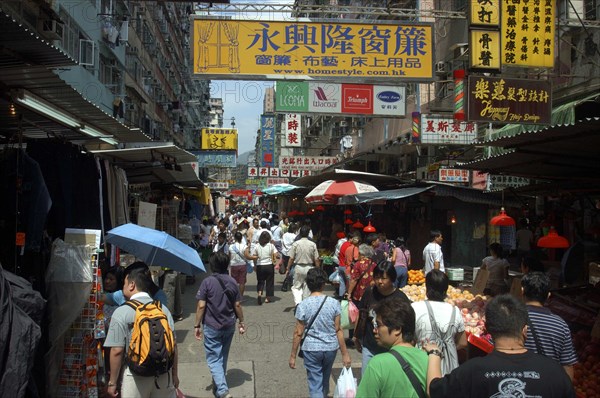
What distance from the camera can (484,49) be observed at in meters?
9.49

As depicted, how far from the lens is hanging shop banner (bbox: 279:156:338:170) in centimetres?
2680

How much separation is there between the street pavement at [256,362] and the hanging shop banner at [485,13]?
6.36m

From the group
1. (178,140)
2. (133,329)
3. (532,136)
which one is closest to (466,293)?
(532,136)

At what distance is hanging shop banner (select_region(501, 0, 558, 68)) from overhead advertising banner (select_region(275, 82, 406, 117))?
262 centimetres

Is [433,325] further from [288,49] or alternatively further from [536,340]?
[288,49]

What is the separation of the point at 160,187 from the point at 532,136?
9.66 metres

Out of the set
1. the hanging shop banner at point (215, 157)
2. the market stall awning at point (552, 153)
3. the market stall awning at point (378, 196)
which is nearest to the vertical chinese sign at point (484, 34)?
the market stall awning at point (552, 153)

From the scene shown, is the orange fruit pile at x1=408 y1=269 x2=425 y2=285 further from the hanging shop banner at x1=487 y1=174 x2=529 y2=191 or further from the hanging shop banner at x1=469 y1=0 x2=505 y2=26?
the hanging shop banner at x1=469 y1=0 x2=505 y2=26

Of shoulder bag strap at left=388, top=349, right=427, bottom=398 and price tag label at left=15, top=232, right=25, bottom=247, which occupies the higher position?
price tag label at left=15, top=232, right=25, bottom=247

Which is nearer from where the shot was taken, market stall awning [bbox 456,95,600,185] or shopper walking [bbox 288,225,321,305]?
market stall awning [bbox 456,95,600,185]

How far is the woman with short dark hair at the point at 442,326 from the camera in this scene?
3.99 metres

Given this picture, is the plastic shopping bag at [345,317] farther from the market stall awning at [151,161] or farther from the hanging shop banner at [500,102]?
the hanging shop banner at [500,102]

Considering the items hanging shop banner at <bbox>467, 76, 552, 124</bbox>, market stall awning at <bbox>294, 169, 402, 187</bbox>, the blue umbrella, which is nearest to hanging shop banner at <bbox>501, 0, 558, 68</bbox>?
hanging shop banner at <bbox>467, 76, 552, 124</bbox>

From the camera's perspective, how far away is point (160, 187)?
12.8m
